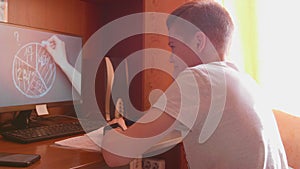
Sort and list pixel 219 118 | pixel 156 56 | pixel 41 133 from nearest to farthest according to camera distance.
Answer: pixel 219 118, pixel 41 133, pixel 156 56

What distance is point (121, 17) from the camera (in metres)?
1.75

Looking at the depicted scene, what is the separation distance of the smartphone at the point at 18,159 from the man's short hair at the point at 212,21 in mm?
577

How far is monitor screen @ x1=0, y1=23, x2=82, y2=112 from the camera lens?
3.79ft

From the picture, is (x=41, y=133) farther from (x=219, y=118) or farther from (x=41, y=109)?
(x=219, y=118)

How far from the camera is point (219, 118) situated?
81cm

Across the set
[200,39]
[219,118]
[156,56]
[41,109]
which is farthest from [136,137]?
[156,56]

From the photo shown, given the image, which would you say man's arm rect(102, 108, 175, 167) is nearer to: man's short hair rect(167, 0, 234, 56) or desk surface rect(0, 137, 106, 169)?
desk surface rect(0, 137, 106, 169)

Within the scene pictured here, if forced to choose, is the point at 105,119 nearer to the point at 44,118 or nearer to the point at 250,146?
the point at 44,118

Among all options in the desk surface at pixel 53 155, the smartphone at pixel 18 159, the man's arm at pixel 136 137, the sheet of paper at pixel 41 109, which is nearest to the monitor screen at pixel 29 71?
the sheet of paper at pixel 41 109

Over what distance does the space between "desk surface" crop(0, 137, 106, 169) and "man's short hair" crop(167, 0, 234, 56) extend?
19.1 inches

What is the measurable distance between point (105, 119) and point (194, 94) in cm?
77

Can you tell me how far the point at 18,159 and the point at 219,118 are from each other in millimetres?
556

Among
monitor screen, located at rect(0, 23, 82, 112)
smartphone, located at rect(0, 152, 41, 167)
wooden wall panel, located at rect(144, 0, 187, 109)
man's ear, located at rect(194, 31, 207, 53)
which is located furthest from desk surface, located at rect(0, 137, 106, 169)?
wooden wall panel, located at rect(144, 0, 187, 109)

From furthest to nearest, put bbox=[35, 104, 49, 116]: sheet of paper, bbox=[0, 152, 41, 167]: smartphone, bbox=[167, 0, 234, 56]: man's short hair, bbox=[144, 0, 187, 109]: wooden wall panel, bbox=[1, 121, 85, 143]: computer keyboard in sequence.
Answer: bbox=[144, 0, 187, 109]: wooden wall panel → bbox=[35, 104, 49, 116]: sheet of paper → bbox=[1, 121, 85, 143]: computer keyboard → bbox=[167, 0, 234, 56]: man's short hair → bbox=[0, 152, 41, 167]: smartphone
